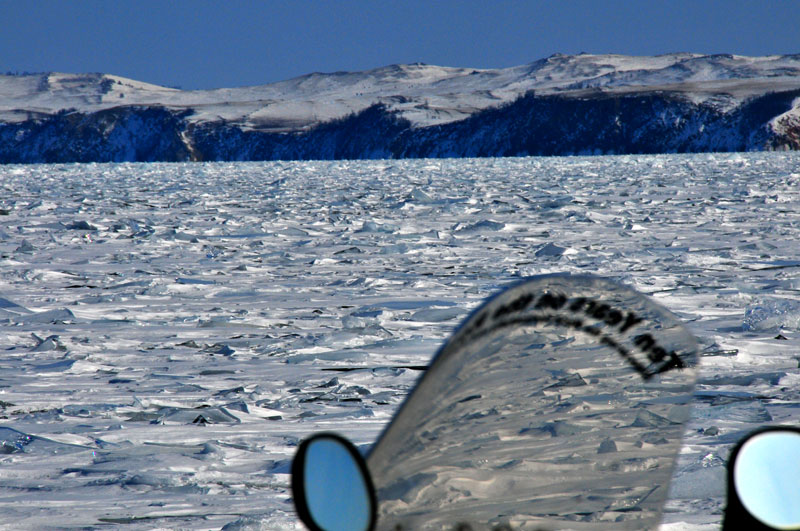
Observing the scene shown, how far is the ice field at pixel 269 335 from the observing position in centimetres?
219

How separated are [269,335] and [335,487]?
11.4 ft

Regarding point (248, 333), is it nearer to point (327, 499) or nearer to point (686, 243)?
point (327, 499)

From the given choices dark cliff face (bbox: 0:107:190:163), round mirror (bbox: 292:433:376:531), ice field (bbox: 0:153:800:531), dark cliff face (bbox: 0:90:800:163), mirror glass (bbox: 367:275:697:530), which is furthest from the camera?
dark cliff face (bbox: 0:107:190:163)

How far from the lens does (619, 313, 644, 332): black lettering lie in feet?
2.83

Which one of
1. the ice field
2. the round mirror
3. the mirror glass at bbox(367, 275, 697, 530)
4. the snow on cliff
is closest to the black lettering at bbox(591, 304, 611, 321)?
the mirror glass at bbox(367, 275, 697, 530)

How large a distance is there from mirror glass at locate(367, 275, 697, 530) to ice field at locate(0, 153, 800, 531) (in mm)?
979

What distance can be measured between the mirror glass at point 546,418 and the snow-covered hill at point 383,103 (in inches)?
3654

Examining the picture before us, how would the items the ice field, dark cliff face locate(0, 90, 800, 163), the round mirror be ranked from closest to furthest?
the round mirror < the ice field < dark cliff face locate(0, 90, 800, 163)

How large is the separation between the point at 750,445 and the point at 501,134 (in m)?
105

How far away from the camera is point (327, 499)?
0.65 metres

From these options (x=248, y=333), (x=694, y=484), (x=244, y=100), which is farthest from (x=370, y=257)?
(x=244, y=100)

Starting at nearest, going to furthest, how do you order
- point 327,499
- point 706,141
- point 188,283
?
point 327,499, point 188,283, point 706,141

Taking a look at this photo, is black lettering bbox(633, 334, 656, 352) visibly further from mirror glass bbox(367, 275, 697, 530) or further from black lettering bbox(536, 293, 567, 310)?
black lettering bbox(536, 293, 567, 310)

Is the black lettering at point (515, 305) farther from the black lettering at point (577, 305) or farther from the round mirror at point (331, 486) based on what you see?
the round mirror at point (331, 486)
